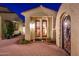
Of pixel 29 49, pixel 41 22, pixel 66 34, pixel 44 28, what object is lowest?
pixel 29 49

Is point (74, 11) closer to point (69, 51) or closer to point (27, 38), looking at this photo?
point (69, 51)

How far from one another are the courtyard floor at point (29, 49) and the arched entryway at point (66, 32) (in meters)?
0.10

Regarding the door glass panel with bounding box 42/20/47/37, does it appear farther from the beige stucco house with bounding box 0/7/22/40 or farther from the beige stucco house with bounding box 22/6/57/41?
the beige stucco house with bounding box 0/7/22/40

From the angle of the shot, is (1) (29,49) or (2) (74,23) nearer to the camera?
(2) (74,23)

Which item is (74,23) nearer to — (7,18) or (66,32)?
(66,32)

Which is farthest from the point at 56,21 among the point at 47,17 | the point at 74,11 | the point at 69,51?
the point at 69,51

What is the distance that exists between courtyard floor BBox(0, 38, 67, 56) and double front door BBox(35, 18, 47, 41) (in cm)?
11

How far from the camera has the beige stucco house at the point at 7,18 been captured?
2.86 meters

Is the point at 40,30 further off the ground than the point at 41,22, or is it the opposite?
the point at 41,22

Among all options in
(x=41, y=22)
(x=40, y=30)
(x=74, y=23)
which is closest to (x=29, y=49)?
(x=40, y=30)

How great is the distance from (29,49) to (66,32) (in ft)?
2.34

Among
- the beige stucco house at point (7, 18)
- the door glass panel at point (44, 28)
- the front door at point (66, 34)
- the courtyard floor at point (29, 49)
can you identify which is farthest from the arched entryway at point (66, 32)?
the beige stucco house at point (7, 18)

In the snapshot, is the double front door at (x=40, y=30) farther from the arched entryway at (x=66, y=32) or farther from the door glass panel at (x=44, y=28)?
the arched entryway at (x=66, y=32)

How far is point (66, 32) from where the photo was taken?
2877mm
